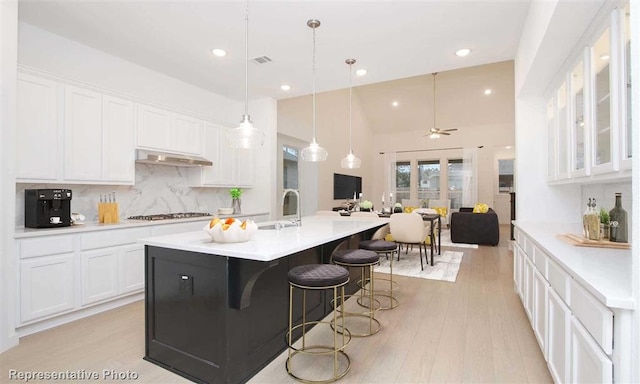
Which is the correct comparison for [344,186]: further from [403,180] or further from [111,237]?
[111,237]

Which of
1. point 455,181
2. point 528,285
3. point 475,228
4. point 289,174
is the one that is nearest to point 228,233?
point 528,285

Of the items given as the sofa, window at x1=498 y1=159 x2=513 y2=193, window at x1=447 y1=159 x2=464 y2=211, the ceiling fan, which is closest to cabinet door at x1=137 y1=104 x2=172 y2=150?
the sofa

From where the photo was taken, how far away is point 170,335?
2.13 metres

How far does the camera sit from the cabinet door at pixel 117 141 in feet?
11.0

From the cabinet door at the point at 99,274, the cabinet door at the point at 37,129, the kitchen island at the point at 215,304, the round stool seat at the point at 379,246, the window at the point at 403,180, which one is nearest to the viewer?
the kitchen island at the point at 215,304

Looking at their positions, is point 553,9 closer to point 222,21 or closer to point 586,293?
point 586,293

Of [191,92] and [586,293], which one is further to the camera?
[191,92]

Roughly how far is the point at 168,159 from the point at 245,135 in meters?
1.87

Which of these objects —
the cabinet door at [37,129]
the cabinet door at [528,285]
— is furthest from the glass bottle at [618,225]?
the cabinet door at [37,129]

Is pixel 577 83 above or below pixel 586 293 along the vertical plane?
above

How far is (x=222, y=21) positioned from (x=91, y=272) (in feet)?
8.98

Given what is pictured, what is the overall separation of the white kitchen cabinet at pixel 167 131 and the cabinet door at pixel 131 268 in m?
1.24

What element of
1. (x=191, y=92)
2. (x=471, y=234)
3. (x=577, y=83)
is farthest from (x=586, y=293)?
(x=471, y=234)

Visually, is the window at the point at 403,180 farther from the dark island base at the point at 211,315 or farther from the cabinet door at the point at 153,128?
the dark island base at the point at 211,315
